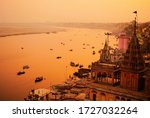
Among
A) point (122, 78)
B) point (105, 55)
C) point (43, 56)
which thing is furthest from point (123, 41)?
point (43, 56)

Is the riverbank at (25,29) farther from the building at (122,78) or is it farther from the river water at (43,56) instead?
the building at (122,78)

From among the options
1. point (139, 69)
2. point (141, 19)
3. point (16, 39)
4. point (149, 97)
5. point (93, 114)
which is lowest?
point (93, 114)

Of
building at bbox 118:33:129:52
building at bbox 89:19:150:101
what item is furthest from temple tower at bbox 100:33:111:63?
building at bbox 118:33:129:52

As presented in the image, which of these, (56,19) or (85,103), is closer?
(85,103)

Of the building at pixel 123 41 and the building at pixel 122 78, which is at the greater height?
the building at pixel 123 41

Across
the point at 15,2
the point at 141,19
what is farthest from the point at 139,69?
the point at 15,2

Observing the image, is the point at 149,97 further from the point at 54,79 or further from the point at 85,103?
the point at 54,79

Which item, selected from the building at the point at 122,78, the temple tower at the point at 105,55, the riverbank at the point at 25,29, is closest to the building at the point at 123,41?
the building at the point at 122,78

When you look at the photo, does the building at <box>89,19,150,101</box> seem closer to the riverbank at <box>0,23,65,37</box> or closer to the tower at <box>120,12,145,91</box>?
the tower at <box>120,12,145,91</box>
